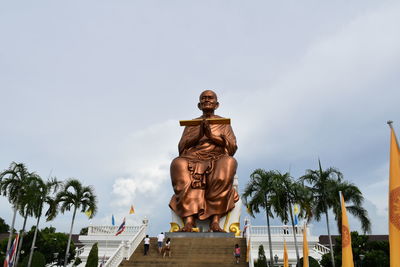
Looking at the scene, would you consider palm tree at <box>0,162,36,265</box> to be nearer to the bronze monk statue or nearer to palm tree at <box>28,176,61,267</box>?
palm tree at <box>28,176,61,267</box>

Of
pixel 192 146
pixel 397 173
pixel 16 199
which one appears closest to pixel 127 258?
pixel 16 199

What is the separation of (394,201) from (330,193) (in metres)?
12.8

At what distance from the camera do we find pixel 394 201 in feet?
18.9

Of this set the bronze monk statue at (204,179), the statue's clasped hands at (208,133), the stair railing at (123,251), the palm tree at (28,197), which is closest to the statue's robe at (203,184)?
the bronze monk statue at (204,179)

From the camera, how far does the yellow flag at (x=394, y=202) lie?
5504mm

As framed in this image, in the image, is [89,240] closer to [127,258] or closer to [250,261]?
[127,258]

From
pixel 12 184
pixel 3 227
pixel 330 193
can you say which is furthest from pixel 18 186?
pixel 3 227

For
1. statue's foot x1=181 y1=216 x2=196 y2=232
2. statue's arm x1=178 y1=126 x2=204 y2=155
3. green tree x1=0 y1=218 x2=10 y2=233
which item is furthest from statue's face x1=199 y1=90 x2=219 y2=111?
green tree x1=0 y1=218 x2=10 y2=233

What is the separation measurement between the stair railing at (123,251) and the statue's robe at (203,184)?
3319 mm

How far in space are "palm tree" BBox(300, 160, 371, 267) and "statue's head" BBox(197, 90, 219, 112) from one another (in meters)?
9.27

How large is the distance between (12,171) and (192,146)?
10.6 meters

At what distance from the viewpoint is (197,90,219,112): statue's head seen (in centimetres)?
2547

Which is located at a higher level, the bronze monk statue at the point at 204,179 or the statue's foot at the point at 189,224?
the bronze monk statue at the point at 204,179

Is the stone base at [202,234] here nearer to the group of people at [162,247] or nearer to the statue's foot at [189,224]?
the statue's foot at [189,224]
